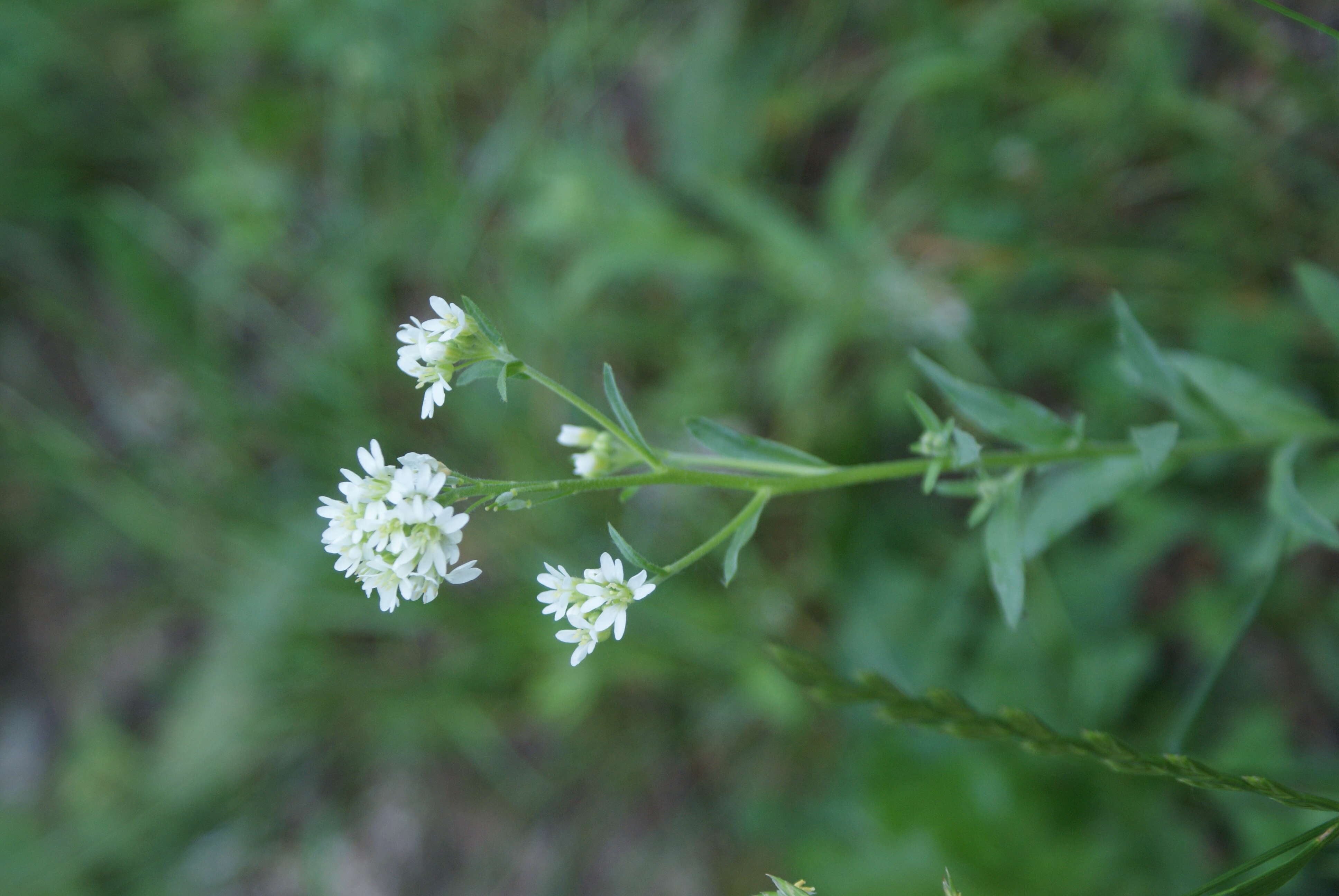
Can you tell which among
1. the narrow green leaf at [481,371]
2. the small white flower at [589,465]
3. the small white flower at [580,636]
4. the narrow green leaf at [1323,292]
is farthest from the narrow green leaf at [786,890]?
the narrow green leaf at [1323,292]

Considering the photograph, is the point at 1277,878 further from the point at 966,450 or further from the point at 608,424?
the point at 608,424

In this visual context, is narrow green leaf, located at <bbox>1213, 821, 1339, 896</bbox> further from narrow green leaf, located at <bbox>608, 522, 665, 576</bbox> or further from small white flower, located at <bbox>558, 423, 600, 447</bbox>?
small white flower, located at <bbox>558, 423, 600, 447</bbox>

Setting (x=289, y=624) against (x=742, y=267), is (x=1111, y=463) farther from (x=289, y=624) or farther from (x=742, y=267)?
(x=289, y=624)

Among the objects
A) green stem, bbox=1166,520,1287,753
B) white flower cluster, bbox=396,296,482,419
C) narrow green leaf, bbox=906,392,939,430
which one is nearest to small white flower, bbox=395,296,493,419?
white flower cluster, bbox=396,296,482,419

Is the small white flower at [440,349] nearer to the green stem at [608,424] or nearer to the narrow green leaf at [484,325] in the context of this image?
the narrow green leaf at [484,325]

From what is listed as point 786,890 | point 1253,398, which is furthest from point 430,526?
point 1253,398

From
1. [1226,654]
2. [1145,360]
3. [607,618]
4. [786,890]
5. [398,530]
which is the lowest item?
[786,890]
